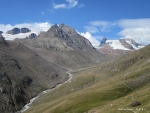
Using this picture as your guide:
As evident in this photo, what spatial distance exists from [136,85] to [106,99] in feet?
86.5

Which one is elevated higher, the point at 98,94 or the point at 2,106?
the point at 98,94

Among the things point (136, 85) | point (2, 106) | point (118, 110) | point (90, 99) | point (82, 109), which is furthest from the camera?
point (2, 106)

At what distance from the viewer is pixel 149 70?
138 meters

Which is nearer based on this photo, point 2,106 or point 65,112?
point 65,112

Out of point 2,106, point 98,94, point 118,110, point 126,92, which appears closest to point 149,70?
point 126,92

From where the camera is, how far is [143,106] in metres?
53.9

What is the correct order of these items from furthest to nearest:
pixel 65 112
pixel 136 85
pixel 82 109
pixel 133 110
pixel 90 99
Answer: pixel 136 85 < pixel 90 99 < pixel 65 112 < pixel 82 109 < pixel 133 110

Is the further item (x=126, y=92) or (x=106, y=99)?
(x=126, y=92)

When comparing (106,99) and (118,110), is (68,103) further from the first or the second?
(118,110)

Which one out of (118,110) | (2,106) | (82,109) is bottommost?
(2,106)

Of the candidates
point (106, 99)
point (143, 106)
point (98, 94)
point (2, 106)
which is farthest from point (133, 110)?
point (2, 106)

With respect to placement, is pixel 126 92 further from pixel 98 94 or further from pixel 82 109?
pixel 82 109

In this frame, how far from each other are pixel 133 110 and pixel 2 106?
170m

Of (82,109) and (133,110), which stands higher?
(133,110)
